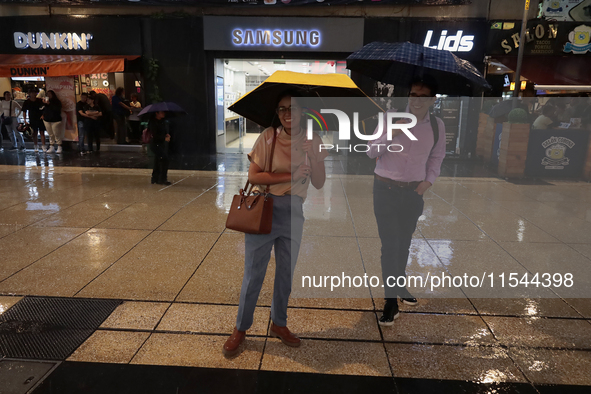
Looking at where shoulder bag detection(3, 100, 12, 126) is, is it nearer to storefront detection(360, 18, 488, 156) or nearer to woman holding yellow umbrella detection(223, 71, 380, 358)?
storefront detection(360, 18, 488, 156)

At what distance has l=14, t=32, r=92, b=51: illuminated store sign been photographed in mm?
12938

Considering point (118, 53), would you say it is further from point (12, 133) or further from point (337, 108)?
point (337, 108)

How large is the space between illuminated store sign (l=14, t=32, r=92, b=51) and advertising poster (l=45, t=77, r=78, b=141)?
1201mm

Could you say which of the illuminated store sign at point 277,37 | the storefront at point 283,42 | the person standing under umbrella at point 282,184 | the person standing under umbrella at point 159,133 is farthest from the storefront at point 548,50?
the person standing under umbrella at point 282,184

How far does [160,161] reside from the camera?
8.89 meters

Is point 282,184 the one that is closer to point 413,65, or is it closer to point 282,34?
point 413,65

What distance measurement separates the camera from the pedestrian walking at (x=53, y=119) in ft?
43.0

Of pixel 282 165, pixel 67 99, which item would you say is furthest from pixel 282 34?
pixel 282 165

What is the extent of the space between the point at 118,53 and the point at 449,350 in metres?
12.9

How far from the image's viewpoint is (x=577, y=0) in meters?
12.5

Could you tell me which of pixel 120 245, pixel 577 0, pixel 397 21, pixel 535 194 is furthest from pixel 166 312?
pixel 577 0

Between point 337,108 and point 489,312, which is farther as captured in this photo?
point 489,312

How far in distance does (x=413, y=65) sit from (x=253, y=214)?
184cm

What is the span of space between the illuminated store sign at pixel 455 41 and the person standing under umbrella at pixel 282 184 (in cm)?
1098
